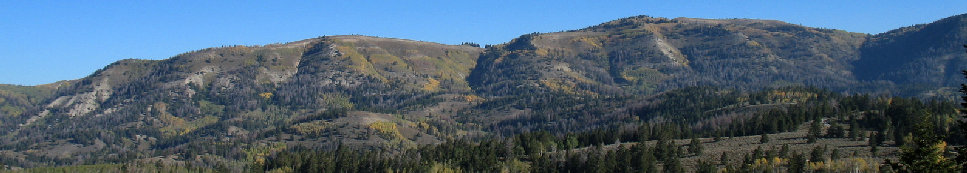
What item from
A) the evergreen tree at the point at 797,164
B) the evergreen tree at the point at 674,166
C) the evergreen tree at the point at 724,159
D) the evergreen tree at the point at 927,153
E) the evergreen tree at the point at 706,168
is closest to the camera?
the evergreen tree at the point at 927,153

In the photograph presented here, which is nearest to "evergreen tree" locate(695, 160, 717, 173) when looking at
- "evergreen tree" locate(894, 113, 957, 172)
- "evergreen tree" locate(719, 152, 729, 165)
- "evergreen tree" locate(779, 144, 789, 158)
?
"evergreen tree" locate(719, 152, 729, 165)

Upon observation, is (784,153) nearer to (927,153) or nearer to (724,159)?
(724,159)

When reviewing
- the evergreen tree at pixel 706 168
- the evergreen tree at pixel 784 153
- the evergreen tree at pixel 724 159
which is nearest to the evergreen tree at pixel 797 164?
the evergreen tree at pixel 784 153

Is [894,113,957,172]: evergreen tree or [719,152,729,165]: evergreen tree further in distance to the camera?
[719,152,729,165]: evergreen tree

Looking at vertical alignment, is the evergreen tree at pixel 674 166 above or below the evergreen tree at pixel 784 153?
below

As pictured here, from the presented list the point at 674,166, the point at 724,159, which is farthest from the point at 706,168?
the point at 724,159

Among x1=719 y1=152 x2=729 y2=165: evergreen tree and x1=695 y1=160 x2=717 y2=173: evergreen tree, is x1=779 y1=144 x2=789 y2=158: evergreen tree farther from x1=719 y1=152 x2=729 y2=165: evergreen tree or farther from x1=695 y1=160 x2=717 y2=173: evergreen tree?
x1=695 y1=160 x2=717 y2=173: evergreen tree

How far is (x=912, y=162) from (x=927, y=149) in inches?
75.5

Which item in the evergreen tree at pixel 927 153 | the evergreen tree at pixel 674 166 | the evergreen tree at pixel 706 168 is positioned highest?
the evergreen tree at pixel 927 153

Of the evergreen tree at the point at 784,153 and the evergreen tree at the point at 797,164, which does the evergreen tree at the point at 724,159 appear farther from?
the evergreen tree at the point at 797,164

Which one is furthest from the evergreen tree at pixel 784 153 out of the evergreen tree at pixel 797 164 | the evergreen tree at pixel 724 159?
the evergreen tree at pixel 797 164

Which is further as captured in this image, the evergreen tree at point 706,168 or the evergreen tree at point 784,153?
the evergreen tree at point 784,153

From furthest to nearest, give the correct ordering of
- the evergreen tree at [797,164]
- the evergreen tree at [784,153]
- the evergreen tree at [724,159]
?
the evergreen tree at [724,159] → the evergreen tree at [784,153] → the evergreen tree at [797,164]

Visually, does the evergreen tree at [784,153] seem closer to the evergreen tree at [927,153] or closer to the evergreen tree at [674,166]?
the evergreen tree at [674,166]
